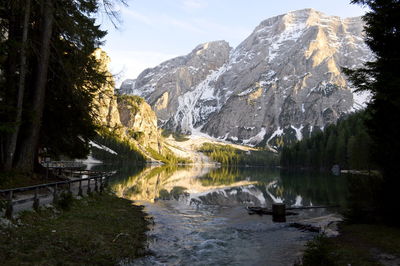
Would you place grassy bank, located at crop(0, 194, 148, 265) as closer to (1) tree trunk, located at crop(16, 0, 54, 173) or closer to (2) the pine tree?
(1) tree trunk, located at crop(16, 0, 54, 173)

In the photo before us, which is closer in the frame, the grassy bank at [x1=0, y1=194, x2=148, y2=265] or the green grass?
the grassy bank at [x1=0, y1=194, x2=148, y2=265]

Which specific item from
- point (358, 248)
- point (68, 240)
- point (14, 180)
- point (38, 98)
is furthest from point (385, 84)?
point (14, 180)

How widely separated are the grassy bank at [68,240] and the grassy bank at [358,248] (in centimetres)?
702

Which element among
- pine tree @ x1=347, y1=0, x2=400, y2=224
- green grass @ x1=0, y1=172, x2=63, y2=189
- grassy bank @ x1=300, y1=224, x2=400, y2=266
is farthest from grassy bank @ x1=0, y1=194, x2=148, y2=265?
pine tree @ x1=347, y1=0, x2=400, y2=224

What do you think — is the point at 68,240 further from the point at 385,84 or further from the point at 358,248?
the point at 385,84

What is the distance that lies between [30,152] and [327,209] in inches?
1061

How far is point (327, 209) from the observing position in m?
31.3

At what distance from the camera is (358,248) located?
1278 centimetres

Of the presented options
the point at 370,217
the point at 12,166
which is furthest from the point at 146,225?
the point at 370,217

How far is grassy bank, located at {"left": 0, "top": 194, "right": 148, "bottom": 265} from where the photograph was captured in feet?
32.2

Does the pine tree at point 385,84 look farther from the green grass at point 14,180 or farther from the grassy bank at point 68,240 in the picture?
the green grass at point 14,180

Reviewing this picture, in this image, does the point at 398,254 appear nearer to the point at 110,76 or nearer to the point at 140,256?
the point at 140,256

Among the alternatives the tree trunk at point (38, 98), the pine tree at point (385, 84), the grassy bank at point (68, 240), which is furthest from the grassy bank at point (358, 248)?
the tree trunk at point (38, 98)

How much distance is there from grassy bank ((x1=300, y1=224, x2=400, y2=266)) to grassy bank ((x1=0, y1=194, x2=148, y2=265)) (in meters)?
7.02
